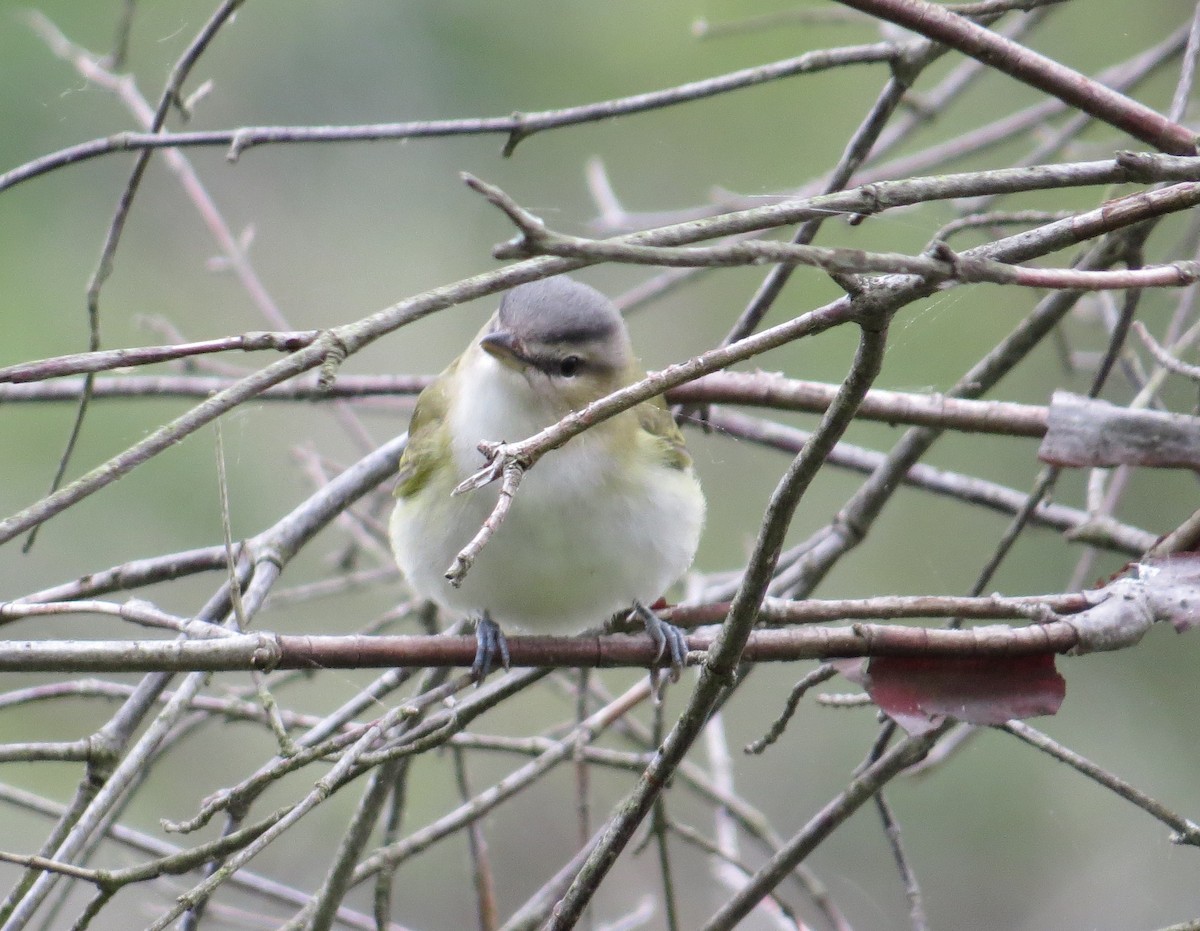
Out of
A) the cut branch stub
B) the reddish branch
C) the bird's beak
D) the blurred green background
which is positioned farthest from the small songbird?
the blurred green background

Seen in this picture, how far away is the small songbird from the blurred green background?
7.17 feet

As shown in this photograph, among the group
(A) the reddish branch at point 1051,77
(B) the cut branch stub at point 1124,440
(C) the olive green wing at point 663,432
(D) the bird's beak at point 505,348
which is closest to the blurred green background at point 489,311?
(C) the olive green wing at point 663,432

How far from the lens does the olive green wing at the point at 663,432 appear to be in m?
2.89

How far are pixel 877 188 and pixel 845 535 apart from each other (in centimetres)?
144

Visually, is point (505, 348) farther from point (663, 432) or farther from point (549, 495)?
point (663, 432)

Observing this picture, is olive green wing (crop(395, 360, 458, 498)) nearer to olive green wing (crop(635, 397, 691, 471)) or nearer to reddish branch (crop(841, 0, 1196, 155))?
olive green wing (crop(635, 397, 691, 471))

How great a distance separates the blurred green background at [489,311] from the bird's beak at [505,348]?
7.77 feet

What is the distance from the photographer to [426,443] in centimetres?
286

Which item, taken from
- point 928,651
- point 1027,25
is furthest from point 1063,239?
point 1027,25

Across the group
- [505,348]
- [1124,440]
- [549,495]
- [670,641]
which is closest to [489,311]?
[505,348]

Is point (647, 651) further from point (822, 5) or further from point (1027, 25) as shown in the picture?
point (822, 5)

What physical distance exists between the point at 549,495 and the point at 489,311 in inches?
130

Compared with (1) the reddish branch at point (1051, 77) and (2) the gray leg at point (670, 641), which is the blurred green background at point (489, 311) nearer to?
(2) the gray leg at point (670, 641)

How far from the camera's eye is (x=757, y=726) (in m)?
5.84
